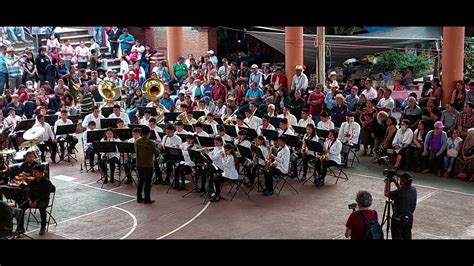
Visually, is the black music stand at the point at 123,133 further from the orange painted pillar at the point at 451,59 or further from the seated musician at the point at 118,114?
the orange painted pillar at the point at 451,59

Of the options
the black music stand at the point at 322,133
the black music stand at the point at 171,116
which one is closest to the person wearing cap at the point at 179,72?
the black music stand at the point at 171,116

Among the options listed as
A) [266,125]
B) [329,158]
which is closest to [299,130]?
[266,125]

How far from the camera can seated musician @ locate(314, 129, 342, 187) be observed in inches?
631

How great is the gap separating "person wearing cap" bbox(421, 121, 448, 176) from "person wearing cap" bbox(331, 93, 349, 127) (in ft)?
9.38

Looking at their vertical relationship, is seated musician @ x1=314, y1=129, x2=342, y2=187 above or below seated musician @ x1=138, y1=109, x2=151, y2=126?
below

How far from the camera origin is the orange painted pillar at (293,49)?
2175cm

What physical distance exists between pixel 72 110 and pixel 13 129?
3.20m

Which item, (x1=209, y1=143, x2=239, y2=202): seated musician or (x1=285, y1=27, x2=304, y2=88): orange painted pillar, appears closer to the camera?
(x1=209, y1=143, x2=239, y2=202): seated musician

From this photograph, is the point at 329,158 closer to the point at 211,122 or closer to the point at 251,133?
the point at 251,133

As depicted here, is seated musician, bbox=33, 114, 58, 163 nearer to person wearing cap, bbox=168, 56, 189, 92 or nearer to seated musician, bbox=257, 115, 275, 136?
seated musician, bbox=257, 115, 275, 136

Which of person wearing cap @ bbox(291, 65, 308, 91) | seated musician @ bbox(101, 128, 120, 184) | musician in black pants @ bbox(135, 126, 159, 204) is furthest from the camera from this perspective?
person wearing cap @ bbox(291, 65, 308, 91)

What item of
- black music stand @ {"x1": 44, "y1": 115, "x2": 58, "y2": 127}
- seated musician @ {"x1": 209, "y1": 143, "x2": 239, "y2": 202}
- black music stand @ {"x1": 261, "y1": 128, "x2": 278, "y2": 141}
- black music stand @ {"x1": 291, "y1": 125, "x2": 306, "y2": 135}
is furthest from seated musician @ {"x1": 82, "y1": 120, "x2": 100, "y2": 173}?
black music stand @ {"x1": 291, "y1": 125, "x2": 306, "y2": 135}

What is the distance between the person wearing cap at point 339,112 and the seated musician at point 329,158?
2.89 metres

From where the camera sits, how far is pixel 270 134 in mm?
17031
